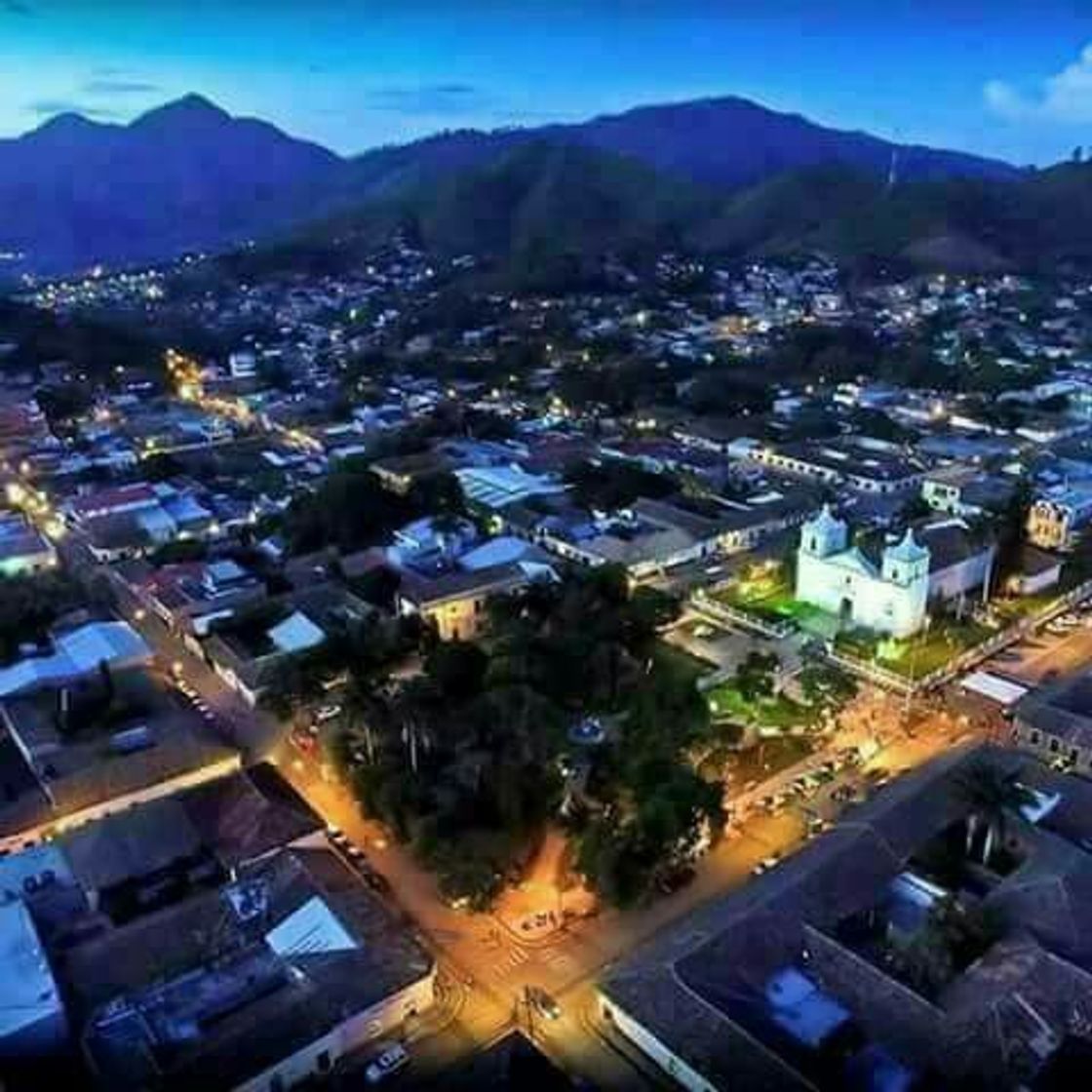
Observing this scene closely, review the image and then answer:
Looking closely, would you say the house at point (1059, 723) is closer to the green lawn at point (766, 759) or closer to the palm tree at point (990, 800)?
the palm tree at point (990, 800)

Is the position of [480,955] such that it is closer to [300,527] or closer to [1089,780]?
[1089,780]

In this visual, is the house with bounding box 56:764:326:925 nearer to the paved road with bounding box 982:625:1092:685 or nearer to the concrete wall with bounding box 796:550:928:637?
the concrete wall with bounding box 796:550:928:637

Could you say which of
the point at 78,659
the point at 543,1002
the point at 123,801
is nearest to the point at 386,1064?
the point at 543,1002

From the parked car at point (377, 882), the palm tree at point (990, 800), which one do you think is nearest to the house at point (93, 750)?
the parked car at point (377, 882)

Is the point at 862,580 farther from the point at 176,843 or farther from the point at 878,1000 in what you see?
the point at 176,843

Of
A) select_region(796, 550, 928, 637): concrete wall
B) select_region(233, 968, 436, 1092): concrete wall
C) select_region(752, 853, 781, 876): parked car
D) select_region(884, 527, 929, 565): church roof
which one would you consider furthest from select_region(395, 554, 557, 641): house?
select_region(233, 968, 436, 1092): concrete wall
